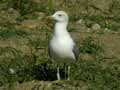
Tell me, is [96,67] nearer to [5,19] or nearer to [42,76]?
[42,76]

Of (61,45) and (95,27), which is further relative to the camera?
(95,27)

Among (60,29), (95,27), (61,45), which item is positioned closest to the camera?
(61,45)

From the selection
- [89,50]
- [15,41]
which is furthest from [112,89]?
[15,41]

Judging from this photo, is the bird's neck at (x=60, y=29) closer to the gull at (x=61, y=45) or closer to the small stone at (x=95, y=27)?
the gull at (x=61, y=45)

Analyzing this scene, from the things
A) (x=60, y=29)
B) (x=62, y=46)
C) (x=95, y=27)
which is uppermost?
(x=60, y=29)

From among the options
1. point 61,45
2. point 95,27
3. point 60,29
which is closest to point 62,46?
point 61,45

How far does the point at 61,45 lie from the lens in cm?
823

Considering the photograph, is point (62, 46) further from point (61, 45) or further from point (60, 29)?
point (60, 29)

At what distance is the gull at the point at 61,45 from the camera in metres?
8.23

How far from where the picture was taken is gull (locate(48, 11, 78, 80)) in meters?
8.23

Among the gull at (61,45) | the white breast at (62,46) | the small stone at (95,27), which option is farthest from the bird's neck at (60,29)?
the small stone at (95,27)

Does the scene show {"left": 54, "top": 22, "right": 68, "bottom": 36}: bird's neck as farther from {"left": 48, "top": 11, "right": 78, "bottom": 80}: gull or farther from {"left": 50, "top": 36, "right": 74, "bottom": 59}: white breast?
{"left": 50, "top": 36, "right": 74, "bottom": 59}: white breast

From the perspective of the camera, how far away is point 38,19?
12.4m

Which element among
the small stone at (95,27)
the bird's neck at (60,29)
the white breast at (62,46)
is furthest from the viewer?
the small stone at (95,27)
